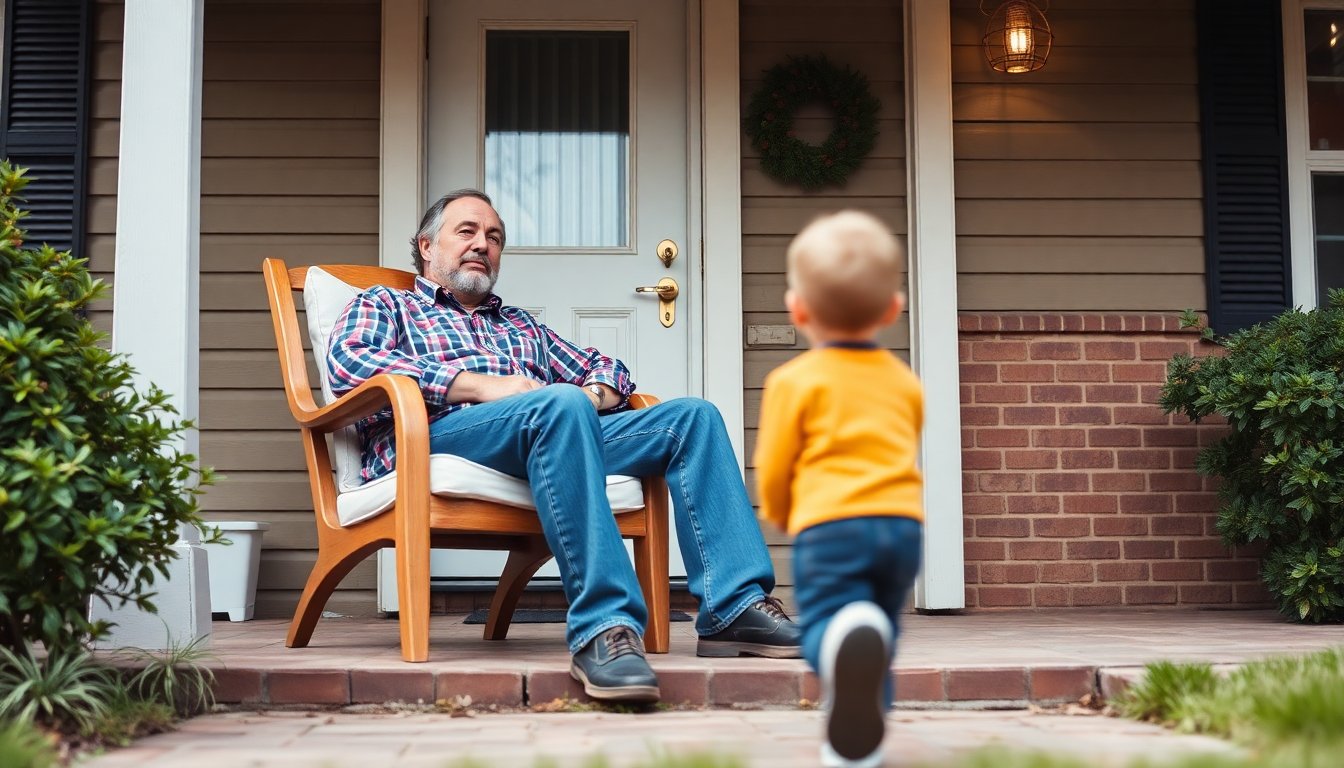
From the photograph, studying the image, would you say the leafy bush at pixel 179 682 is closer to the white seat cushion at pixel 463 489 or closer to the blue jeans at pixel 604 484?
the white seat cushion at pixel 463 489

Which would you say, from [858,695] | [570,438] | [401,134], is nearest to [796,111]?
[401,134]

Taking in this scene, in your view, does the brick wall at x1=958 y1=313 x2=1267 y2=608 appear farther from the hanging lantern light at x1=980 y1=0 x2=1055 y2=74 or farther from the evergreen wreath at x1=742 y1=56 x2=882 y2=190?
the hanging lantern light at x1=980 y1=0 x2=1055 y2=74

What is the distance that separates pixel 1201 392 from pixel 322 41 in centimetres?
282

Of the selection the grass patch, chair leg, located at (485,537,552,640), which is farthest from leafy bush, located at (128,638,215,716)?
the grass patch

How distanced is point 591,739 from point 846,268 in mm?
783

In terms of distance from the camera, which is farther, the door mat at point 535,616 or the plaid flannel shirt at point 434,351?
the door mat at point 535,616

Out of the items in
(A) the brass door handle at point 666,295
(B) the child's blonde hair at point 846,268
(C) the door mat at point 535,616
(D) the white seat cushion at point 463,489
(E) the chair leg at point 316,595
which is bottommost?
(C) the door mat at point 535,616

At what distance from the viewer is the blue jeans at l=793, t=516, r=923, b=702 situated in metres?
1.50

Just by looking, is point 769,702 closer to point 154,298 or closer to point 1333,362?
point 154,298

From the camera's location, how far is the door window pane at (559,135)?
12.6ft

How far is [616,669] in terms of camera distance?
201 cm

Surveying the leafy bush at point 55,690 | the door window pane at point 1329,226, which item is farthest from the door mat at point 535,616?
the door window pane at point 1329,226

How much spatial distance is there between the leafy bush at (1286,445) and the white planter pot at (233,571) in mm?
2715

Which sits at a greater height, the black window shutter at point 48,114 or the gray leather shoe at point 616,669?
the black window shutter at point 48,114
